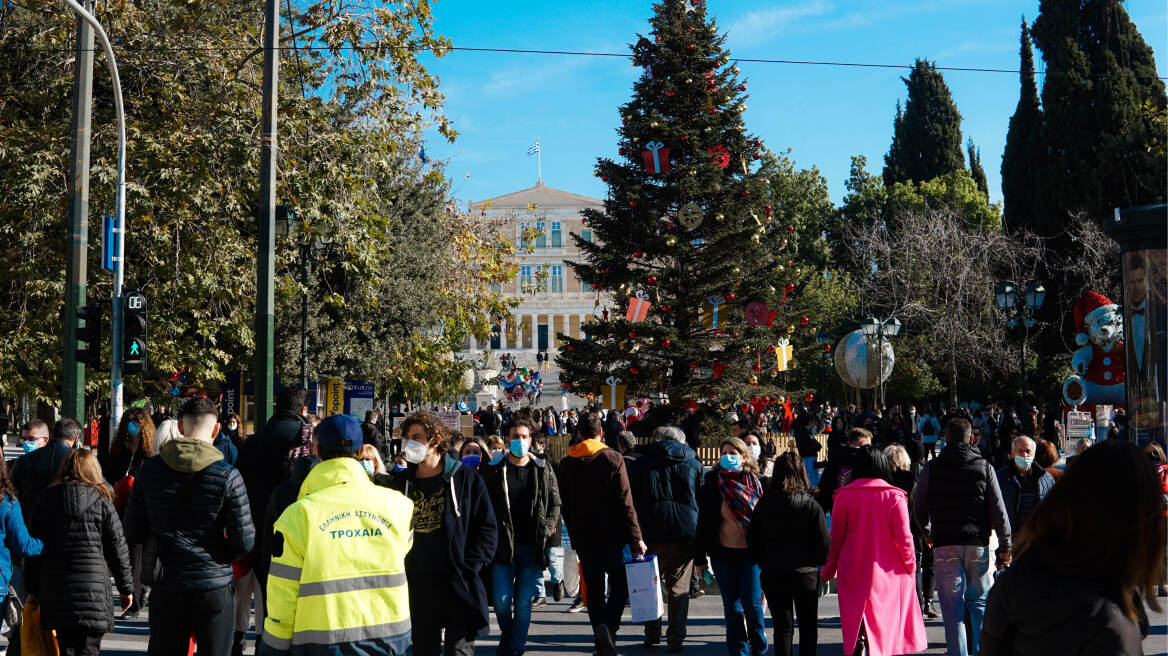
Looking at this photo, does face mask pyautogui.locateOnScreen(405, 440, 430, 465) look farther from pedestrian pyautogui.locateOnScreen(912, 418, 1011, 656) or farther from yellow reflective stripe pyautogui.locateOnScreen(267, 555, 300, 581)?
pedestrian pyautogui.locateOnScreen(912, 418, 1011, 656)

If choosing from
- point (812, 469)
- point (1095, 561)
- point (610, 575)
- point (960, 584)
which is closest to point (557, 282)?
point (812, 469)

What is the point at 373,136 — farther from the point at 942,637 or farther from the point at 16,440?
the point at 16,440

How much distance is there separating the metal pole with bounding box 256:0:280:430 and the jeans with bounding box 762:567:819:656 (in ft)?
23.4

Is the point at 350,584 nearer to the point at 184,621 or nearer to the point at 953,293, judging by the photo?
the point at 184,621

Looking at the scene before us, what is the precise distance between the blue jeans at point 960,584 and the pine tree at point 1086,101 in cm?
3201

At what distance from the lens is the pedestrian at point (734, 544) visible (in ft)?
22.7

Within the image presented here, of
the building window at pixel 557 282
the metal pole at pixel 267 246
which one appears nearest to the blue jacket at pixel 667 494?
the metal pole at pixel 267 246

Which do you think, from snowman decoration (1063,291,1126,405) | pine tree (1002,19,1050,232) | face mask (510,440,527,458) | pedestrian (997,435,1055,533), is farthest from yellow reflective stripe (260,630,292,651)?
pine tree (1002,19,1050,232)

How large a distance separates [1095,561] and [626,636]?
606 centimetres

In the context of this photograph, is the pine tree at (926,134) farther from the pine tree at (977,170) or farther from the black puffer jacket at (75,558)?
the black puffer jacket at (75,558)

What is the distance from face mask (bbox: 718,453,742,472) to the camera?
23.4 feet

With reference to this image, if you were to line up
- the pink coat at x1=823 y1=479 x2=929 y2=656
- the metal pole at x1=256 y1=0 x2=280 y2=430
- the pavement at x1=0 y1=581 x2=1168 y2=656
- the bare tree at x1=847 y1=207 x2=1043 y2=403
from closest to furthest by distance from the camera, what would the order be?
the pink coat at x1=823 y1=479 x2=929 y2=656, the pavement at x1=0 y1=581 x2=1168 y2=656, the metal pole at x1=256 y1=0 x2=280 y2=430, the bare tree at x1=847 y1=207 x2=1043 y2=403

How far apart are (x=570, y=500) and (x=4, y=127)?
14.0 meters

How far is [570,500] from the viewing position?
7172 millimetres
